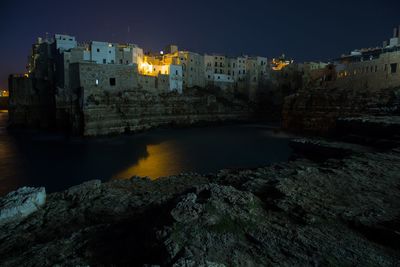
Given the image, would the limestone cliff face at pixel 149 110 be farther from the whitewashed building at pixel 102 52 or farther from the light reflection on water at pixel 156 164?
the light reflection on water at pixel 156 164

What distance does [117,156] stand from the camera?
28719mm

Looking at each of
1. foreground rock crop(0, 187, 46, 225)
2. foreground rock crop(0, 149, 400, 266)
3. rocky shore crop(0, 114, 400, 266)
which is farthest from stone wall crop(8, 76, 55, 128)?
foreground rock crop(0, 149, 400, 266)

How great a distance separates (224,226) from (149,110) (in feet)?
156

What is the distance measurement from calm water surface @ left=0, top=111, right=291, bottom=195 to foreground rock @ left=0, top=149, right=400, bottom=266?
48.8 feet

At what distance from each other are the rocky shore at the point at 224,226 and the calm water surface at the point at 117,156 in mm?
14697

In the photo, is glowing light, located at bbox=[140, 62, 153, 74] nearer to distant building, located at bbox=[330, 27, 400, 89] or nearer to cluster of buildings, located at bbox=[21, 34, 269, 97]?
cluster of buildings, located at bbox=[21, 34, 269, 97]

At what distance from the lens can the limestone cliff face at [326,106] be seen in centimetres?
3450

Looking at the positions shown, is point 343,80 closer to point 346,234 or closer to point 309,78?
point 309,78

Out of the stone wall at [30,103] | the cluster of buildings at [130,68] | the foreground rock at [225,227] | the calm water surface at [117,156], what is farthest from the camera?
the stone wall at [30,103]

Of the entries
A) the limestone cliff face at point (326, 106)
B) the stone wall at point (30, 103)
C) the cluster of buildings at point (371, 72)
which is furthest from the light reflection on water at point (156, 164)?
the cluster of buildings at point (371, 72)

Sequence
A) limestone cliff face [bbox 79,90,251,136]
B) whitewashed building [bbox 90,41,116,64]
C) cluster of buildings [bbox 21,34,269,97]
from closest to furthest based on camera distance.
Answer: limestone cliff face [bbox 79,90,251,136] → cluster of buildings [bbox 21,34,269,97] → whitewashed building [bbox 90,41,116,64]

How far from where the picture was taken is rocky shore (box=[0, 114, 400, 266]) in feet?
11.5

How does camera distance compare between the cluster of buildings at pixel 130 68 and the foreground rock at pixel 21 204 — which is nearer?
the foreground rock at pixel 21 204

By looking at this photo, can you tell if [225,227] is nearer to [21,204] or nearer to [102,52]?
[21,204]
